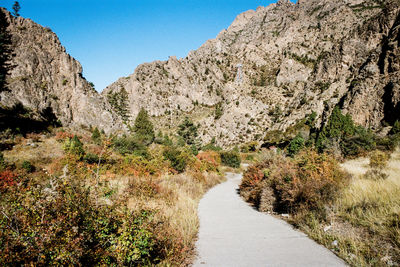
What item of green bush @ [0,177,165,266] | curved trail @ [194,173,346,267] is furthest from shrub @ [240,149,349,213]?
green bush @ [0,177,165,266]

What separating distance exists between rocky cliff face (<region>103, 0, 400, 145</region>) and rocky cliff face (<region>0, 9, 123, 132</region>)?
100 feet

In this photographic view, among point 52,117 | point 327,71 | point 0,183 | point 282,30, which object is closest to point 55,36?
point 52,117

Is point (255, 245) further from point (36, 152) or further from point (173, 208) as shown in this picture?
point (36, 152)

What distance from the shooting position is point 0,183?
26.1 ft

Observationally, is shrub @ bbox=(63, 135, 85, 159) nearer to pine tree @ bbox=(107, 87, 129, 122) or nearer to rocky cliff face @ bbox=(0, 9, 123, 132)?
rocky cliff face @ bbox=(0, 9, 123, 132)

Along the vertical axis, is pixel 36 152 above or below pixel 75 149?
below

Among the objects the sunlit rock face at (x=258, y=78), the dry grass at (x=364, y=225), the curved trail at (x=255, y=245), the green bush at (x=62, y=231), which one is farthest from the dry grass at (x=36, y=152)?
the sunlit rock face at (x=258, y=78)

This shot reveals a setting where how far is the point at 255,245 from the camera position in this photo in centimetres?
412

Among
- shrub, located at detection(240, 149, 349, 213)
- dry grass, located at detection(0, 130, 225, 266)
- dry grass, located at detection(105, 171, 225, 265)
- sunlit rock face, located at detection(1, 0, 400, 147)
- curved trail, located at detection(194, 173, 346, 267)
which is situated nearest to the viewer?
curved trail, located at detection(194, 173, 346, 267)

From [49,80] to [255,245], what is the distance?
5901cm

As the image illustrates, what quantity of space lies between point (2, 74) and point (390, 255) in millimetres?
35116

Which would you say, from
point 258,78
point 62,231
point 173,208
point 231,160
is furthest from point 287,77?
point 62,231

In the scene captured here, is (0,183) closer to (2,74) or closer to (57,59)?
(2,74)

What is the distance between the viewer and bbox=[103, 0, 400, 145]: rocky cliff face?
1490 inches
